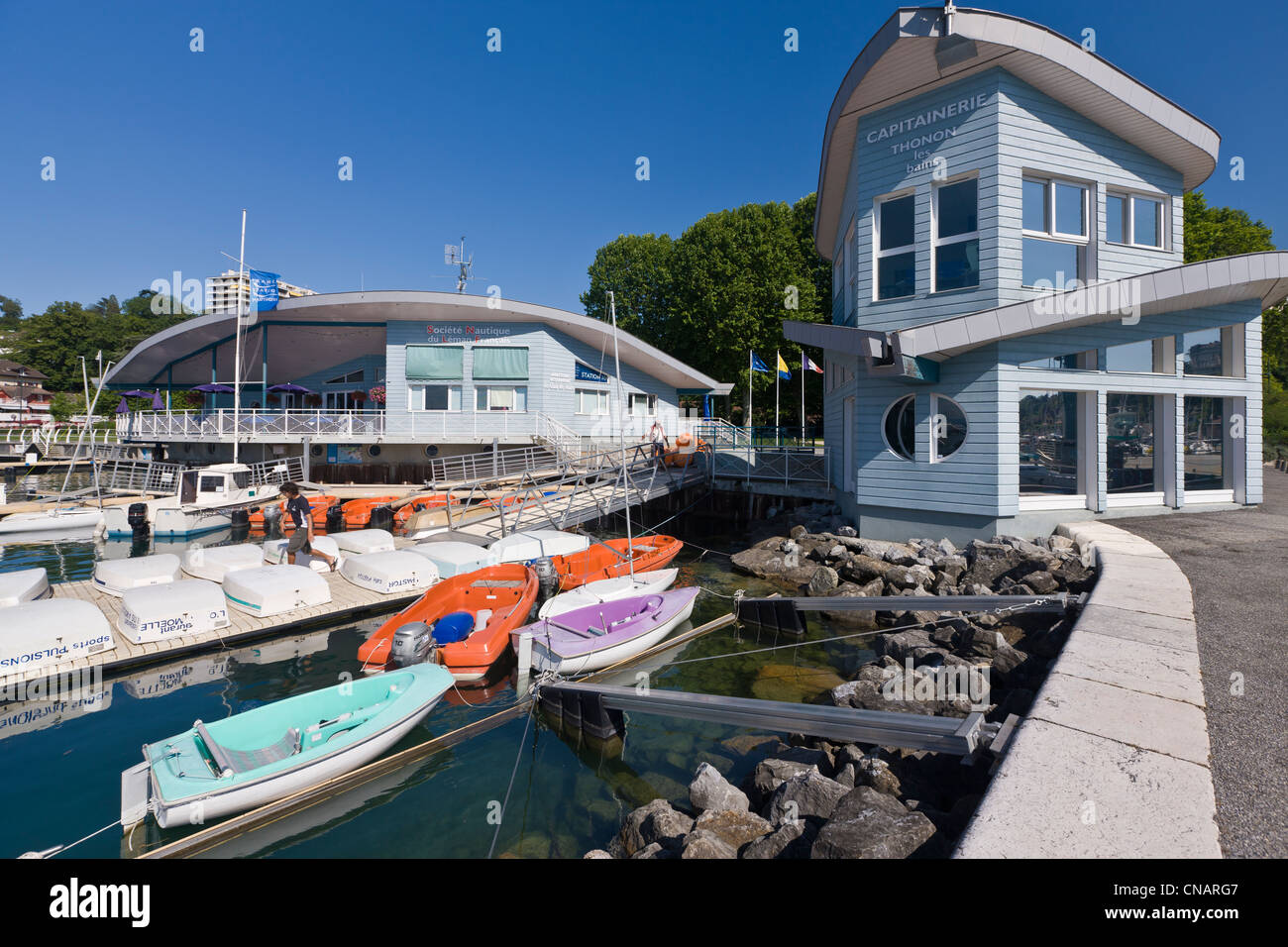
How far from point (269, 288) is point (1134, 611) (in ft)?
101

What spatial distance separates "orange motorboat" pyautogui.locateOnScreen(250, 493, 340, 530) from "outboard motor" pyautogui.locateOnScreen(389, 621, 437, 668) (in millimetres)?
13432

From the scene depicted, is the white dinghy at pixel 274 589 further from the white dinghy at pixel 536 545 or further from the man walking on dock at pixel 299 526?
the white dinghy at pixel 536 545

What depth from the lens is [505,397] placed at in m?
28.0

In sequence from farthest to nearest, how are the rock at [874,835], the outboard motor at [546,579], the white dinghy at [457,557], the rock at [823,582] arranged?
1. the white dinghy at [457,557]
2. the rock at [823,582]
3. the outboard motor at [546,579]
4. the rock at [874,835]

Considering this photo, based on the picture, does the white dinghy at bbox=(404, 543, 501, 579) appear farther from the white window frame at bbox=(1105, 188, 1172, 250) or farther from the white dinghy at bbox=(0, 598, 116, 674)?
the white window frame at bbox=(1105, 188, 1172, 250)

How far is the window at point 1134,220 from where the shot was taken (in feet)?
45.5

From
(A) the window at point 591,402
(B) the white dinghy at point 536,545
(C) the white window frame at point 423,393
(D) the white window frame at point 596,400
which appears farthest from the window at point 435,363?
(B) the white dinghy at point 536,545

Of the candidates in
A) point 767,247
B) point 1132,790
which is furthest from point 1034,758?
point 767,247

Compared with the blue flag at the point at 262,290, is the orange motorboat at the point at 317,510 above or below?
below

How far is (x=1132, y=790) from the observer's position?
3.71 m

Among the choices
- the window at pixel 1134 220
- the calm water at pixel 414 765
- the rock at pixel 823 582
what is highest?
the window at pixel 1134 220

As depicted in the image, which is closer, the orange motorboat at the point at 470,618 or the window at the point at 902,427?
the orange motorboat at the point at 470,618

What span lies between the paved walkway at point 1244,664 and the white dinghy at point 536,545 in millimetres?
10866

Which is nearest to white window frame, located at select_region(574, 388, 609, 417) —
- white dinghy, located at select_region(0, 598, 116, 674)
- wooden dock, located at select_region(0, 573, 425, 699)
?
wooden dock, located at select_region(0, 573, 425, 699)
